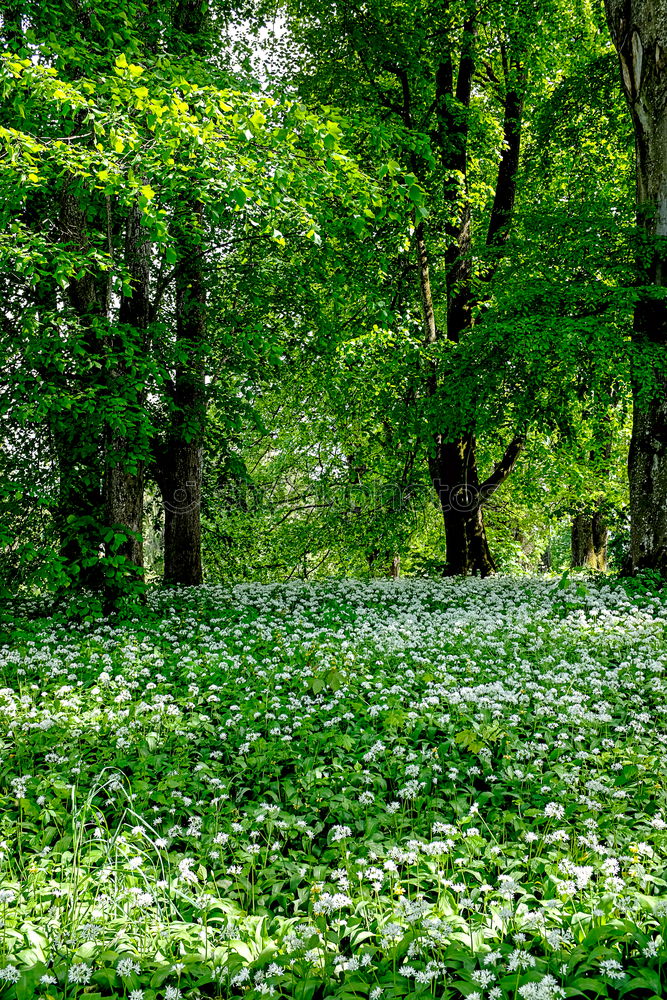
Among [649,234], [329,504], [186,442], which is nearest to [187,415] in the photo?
[186,442]

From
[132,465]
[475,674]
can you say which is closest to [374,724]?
[475,674]

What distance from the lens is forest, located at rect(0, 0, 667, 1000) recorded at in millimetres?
3111

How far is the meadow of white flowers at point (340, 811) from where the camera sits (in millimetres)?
2742

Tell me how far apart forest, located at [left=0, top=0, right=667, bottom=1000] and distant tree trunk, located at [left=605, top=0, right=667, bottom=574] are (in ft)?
0.16

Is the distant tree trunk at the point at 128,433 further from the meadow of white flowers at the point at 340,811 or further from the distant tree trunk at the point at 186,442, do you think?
the meadow of white flowers at the point at 340,811

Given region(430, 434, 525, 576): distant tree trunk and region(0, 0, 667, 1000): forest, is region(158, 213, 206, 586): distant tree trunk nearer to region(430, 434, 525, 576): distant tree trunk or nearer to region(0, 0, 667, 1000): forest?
region(0, 0, 667, 1000): forest

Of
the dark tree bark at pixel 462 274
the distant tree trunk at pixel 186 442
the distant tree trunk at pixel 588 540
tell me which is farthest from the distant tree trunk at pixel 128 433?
the distant tree trunk at pixel 588 540

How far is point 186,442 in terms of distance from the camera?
11.3 metres

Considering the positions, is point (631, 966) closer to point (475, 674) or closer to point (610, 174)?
point (475, 674)

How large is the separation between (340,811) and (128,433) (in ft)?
18.4

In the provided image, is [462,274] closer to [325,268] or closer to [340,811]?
[325,268]

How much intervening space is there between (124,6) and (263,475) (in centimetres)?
1401

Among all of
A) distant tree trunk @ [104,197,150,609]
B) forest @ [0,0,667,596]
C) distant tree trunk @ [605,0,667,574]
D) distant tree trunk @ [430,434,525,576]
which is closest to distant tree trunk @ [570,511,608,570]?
forest @ [0,0,667,596]

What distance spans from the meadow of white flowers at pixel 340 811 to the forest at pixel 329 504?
0.03 meters
